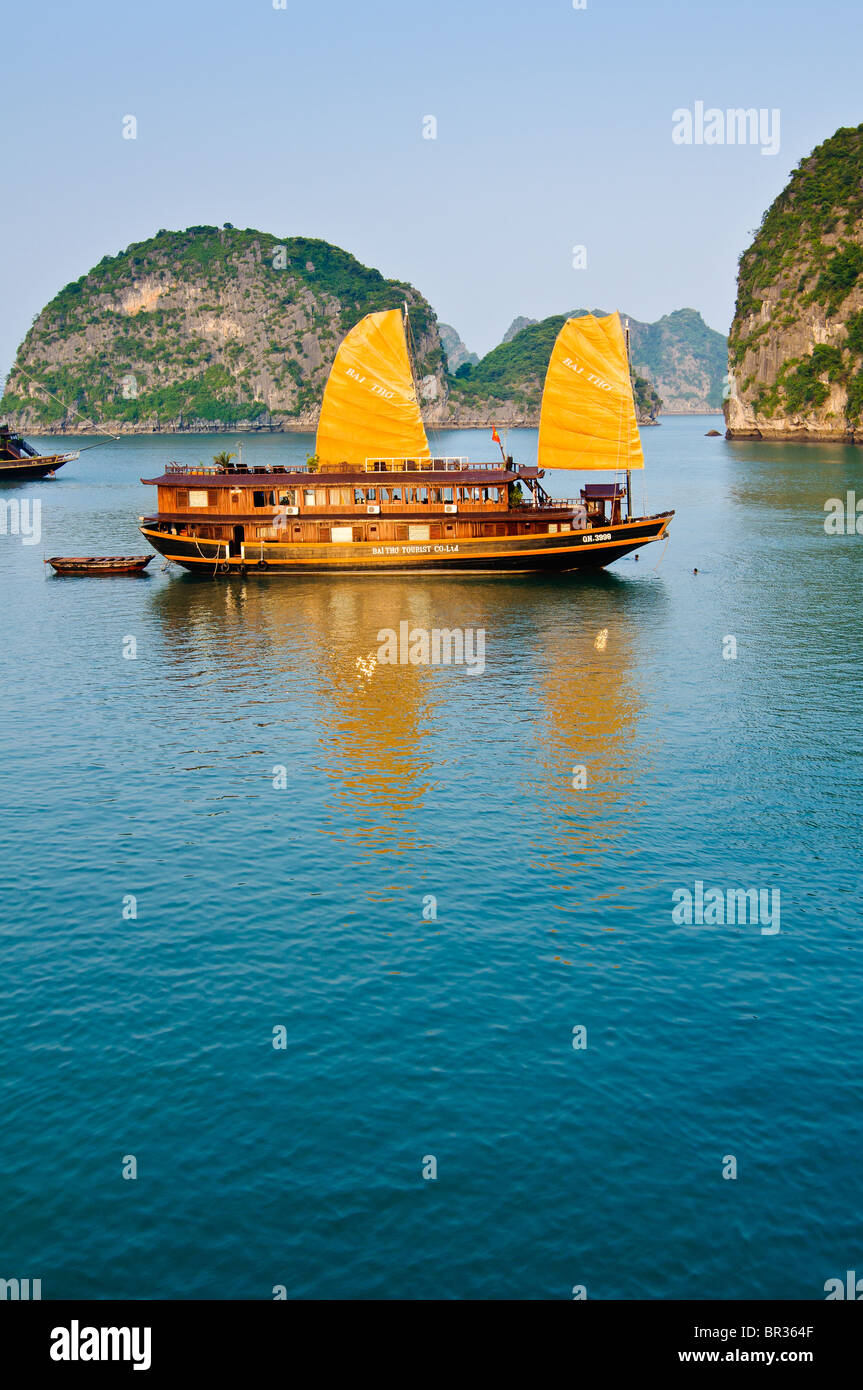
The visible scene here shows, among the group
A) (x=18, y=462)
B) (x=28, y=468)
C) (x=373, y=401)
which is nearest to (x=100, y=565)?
(x=373, y=401)

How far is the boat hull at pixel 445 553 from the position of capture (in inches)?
2805

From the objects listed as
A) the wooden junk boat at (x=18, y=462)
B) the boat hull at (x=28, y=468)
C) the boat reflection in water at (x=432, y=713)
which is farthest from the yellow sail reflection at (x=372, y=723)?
the wooden junk boat at (x=18, y=462)

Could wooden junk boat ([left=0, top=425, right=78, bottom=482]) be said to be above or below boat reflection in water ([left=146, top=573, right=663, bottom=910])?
above

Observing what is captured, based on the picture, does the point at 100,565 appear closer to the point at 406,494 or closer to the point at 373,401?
the point at 373,401

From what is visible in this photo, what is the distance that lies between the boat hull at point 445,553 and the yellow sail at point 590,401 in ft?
15.2

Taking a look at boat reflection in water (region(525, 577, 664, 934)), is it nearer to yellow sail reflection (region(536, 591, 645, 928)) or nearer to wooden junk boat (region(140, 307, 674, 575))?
yellow sail reflection (region(536, 591, 645, 928))

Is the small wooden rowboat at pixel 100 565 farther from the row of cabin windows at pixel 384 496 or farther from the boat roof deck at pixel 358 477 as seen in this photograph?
the row of cabin windows at pixel 384 496

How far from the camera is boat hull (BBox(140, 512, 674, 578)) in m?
71.2

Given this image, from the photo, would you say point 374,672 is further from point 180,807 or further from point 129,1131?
point 129,1131

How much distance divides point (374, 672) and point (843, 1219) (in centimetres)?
3463

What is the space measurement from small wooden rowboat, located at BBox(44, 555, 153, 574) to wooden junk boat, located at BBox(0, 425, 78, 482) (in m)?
76.1

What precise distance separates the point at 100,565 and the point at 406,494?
22157 millimetres

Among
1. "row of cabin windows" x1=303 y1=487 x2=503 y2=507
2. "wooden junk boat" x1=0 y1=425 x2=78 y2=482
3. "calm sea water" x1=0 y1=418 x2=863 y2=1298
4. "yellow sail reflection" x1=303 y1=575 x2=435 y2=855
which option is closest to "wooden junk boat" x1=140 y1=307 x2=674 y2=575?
"row of cabin windows" x1=303 y1=487 x2=503 y2=507

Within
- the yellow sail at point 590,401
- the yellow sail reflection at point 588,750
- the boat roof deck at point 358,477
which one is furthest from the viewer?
the boat roof deck at point 358,477
